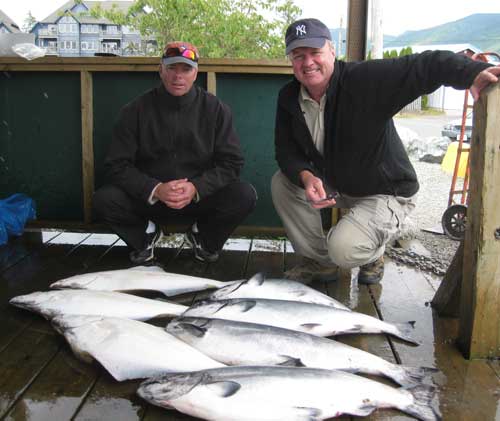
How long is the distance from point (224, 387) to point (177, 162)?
2.20 m

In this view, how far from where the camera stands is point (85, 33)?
334 inches

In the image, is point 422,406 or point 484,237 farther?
point 484,237

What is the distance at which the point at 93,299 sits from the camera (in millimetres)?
2875

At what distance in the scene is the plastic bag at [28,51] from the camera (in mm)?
4500

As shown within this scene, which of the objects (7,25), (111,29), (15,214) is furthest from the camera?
(111,29)

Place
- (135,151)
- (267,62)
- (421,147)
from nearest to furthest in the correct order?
(135,151), (267,62), (421,147)

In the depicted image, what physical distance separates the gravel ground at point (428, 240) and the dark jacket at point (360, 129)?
946mm

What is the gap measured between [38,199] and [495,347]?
12.5ft

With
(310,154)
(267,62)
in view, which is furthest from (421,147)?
(310,154)

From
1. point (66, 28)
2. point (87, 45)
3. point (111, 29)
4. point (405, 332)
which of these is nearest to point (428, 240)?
point (405, 332)

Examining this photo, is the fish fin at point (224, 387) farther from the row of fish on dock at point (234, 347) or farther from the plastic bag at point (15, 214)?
the plastic bag at point (15, 214)

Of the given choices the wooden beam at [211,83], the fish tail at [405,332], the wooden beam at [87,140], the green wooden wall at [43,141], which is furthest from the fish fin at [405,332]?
the green wooden wall at [43,141]

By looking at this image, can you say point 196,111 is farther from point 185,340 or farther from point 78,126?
point 185,340

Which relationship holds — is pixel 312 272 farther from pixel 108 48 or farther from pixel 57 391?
pixel 108 48
